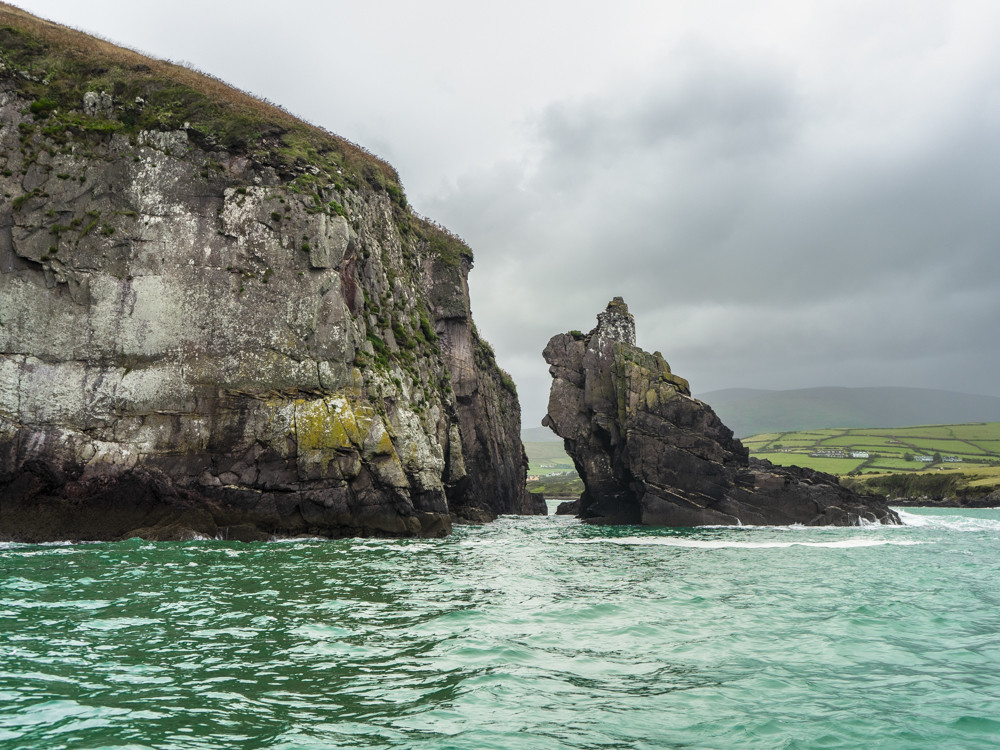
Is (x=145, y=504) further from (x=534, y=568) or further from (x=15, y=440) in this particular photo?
(x=534, y=568)

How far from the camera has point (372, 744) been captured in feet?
25.4

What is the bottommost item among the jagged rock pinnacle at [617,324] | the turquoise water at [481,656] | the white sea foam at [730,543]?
the white sea foam at [730,543]

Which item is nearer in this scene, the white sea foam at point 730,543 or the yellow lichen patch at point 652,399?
the white sea foam at point 730,543

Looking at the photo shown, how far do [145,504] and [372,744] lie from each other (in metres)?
29.1

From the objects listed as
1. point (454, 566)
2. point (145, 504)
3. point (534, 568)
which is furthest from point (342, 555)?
point (145, 504)

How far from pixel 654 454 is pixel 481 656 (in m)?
48.5

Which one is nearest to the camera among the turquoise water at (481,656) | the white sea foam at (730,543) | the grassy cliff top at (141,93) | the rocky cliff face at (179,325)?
the turquoise water at (481,656)

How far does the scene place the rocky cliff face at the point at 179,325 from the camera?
1275 inches

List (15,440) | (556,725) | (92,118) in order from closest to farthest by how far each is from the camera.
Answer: (556,725) → (15,440) → (92,118)

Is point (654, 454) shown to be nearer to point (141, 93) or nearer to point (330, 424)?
point (330, 424)

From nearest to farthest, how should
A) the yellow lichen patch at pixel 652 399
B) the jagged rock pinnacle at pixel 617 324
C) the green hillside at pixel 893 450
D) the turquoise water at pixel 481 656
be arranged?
the turquoise water at pixel 481 656 → the yellow lichen patch at pixel 652 399 → the jagged rock pinnacle at pixel 617 324 → the green hillside at pixel 893 450

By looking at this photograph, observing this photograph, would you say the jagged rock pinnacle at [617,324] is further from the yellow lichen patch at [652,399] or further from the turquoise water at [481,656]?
the turquoise water at [481,656]

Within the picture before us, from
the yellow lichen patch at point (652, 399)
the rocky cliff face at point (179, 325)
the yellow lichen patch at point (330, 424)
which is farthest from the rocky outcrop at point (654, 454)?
the yellow lichen patch at point (330, 424)

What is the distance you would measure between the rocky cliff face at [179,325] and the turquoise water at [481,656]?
9.77 meters
